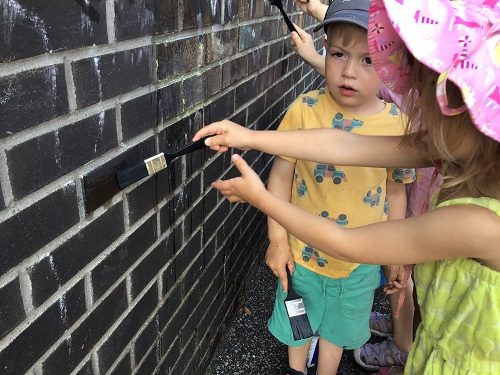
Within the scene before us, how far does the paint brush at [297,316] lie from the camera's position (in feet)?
6.99

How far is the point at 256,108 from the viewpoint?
2.64 metres

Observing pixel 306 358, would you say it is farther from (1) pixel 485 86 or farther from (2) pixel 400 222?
(1) pixel 485 86

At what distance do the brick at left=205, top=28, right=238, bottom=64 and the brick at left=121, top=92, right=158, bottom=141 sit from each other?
46 centimetres

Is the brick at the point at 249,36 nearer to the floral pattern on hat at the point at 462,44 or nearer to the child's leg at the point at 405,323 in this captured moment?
the floral pattern on hat at the point at 462,44

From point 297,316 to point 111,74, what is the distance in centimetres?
135

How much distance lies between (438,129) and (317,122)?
80cm

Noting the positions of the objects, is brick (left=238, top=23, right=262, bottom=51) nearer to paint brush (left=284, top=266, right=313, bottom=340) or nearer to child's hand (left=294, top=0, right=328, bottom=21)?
child's hand (left=294, top=0, right=328, bottom=21)

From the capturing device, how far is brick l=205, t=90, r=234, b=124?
1.95m

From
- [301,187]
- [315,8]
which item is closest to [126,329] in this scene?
[301,187]

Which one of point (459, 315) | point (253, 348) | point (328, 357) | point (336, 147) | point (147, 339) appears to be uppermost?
point (336, 147)

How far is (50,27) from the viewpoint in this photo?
1.01 meters

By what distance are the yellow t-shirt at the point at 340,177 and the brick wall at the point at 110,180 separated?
0.38 meters

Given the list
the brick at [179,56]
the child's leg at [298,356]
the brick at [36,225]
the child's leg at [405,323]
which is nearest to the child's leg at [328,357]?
the child's leg at [298,356]

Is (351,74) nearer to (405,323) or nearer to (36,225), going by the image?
(36,225)
